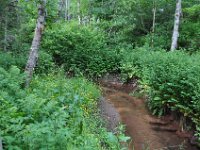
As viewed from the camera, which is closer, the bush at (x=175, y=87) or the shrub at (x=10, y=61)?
the bush at (x=175, y=87)

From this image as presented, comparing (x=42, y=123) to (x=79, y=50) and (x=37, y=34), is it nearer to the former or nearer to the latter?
(x=37, y=34)

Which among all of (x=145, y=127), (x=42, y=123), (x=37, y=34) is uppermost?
(x=37, y=34)

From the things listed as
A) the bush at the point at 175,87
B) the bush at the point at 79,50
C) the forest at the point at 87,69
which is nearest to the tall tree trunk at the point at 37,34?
the forest at the point at 87,69

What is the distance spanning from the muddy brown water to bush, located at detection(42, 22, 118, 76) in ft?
17.2

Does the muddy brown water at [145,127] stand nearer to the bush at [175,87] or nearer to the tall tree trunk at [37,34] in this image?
the bush at [175,87]

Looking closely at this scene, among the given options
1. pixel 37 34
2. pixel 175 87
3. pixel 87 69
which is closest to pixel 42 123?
pixel 37 34

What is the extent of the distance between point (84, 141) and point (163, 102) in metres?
6.28

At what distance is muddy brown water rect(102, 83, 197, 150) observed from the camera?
8688 millimetres

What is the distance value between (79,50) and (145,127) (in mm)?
9853

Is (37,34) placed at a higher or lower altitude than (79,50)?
higher

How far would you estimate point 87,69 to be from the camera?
18047 millimetres

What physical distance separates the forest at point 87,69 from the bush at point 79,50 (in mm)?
56

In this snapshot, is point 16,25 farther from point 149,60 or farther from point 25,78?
point 25,78

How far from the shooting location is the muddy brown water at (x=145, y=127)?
28.5 feet
